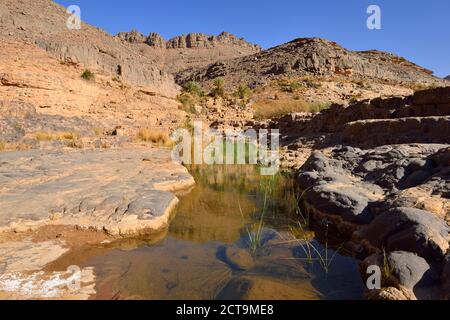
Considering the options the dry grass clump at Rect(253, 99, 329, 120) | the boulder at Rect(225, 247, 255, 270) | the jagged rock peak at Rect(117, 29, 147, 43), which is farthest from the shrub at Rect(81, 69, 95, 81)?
the jagged rock peak at Rect(117, 29, 147, 43)

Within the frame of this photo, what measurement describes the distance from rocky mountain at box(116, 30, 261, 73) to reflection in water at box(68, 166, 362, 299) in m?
60.4

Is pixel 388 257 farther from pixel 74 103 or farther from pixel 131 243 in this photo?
pixel 74 103

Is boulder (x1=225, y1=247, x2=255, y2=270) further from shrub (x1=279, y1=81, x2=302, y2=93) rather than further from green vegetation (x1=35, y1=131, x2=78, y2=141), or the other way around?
shrub (x1=279, y1=81, x2=302, y2=93)

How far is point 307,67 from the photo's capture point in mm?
35188

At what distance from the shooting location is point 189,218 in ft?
14.8

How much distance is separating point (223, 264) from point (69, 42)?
69.1 ft

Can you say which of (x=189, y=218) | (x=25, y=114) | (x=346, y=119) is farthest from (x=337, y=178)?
(x=25, y=114)

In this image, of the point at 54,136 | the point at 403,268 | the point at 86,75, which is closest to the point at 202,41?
the point at 86,75

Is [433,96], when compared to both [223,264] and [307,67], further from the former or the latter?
[307,67]

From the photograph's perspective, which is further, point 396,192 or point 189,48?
point 189,48

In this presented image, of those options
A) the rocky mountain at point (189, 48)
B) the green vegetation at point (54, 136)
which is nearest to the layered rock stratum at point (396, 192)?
the green vegetation at point (54, 136)

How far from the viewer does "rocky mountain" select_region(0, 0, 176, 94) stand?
1964 cm

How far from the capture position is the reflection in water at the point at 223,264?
264 centimetres
